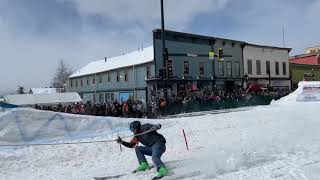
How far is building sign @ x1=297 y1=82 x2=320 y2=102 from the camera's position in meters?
31.5

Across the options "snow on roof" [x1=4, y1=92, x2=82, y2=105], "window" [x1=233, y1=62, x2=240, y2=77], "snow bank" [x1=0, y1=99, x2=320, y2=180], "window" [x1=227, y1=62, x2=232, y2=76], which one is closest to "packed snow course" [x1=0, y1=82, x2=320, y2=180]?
"snow bank" [x1=0, y1=99, x2=320, y2=180]

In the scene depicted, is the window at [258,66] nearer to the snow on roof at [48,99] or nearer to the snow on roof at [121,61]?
the snow on roof at [121,61]

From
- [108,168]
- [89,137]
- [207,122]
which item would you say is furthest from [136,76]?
[108,168]

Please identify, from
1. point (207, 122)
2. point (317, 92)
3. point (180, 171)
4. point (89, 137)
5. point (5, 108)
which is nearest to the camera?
point (180, 171)

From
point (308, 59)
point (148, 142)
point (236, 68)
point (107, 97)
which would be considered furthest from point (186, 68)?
point (308, 59)

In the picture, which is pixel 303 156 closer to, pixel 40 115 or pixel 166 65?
pixel 40 115

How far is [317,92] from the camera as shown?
31656mm

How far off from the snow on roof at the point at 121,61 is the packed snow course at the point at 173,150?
24363 mm

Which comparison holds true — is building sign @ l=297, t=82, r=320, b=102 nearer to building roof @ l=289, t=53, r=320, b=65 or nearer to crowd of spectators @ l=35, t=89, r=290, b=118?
crowd of spectators @ l=35, t=89, r=290, b=118

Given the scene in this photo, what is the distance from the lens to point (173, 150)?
12.9 m

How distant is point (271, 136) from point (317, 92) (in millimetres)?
18419

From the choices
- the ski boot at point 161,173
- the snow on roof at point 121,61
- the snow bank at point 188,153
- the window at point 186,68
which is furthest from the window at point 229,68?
the ski boot at point 161,173

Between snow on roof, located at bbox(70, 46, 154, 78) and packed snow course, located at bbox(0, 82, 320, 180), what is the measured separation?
79.9 feet

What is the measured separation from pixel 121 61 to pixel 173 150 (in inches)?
1532
